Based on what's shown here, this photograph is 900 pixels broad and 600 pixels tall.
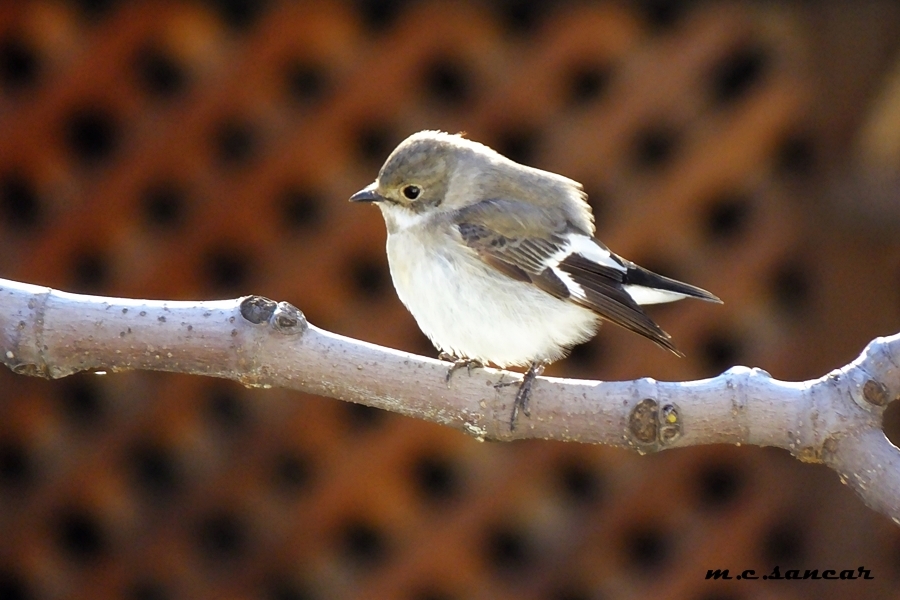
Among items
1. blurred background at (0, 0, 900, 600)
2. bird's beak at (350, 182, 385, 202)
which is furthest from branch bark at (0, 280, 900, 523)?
blurred background at (0, 0, 900, 600)

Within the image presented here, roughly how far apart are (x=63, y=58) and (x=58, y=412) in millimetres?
1273

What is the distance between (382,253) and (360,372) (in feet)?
6.61

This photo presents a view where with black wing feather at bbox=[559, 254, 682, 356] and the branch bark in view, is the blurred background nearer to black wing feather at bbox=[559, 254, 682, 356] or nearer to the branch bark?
black wing feather at bbox=[559, 254, 682, 356]

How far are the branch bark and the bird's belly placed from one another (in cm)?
69

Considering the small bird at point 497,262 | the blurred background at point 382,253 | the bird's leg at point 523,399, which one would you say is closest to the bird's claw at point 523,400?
the bird's leg at point 523,399

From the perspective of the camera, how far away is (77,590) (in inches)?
156

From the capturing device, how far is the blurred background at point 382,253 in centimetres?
382

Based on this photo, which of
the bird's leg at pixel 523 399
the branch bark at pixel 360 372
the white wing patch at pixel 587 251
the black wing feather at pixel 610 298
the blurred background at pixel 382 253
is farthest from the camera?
the blurred background at pixel 382 253

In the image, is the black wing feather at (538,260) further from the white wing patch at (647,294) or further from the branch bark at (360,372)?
the branch bark at (360,372)

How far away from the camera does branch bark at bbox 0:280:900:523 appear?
182 centimetres

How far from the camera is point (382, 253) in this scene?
13.0ft

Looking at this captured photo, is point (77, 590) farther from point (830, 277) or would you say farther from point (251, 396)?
point (830, 277)

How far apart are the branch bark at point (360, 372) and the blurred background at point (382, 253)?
1.93 meters

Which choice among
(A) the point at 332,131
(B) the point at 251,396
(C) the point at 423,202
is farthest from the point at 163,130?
(C) the point at 423,202
